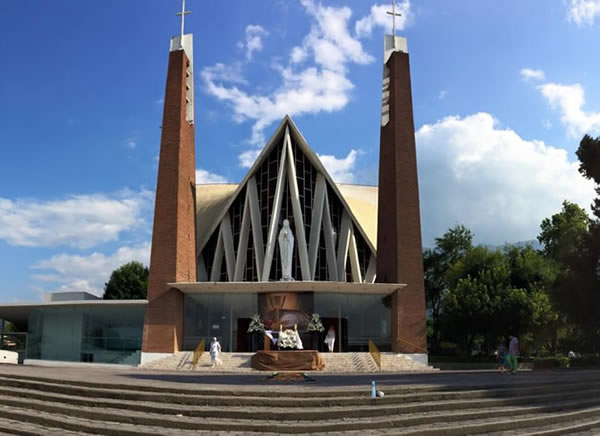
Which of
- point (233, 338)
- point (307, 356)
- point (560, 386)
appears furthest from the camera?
point (233, 338)

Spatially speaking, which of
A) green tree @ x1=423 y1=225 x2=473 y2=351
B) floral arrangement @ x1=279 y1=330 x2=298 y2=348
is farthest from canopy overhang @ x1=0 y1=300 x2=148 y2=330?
green tree @ x1=423 y1=225 x2=473 y2=351

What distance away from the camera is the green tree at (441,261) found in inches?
1908

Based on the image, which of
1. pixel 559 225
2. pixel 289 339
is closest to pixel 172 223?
pixel 289 339

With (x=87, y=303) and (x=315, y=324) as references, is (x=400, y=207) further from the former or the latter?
Answer: (x=87, y=303)

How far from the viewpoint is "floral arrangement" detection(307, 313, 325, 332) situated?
91.2 ft

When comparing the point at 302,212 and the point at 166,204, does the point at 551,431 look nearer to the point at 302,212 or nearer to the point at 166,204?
the point at 166,204

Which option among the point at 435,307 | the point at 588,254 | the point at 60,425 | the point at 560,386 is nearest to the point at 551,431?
the point at 560,386

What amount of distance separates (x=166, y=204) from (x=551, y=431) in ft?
74.0

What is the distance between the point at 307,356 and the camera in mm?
21531

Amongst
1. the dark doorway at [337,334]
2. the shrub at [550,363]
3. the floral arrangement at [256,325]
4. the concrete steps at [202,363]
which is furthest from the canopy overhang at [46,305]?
the shrub at [550,363]

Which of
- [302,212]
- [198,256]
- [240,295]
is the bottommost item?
[240,295]

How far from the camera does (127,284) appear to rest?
51.8m

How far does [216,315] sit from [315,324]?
4923mm

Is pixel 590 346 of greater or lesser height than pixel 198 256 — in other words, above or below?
below
